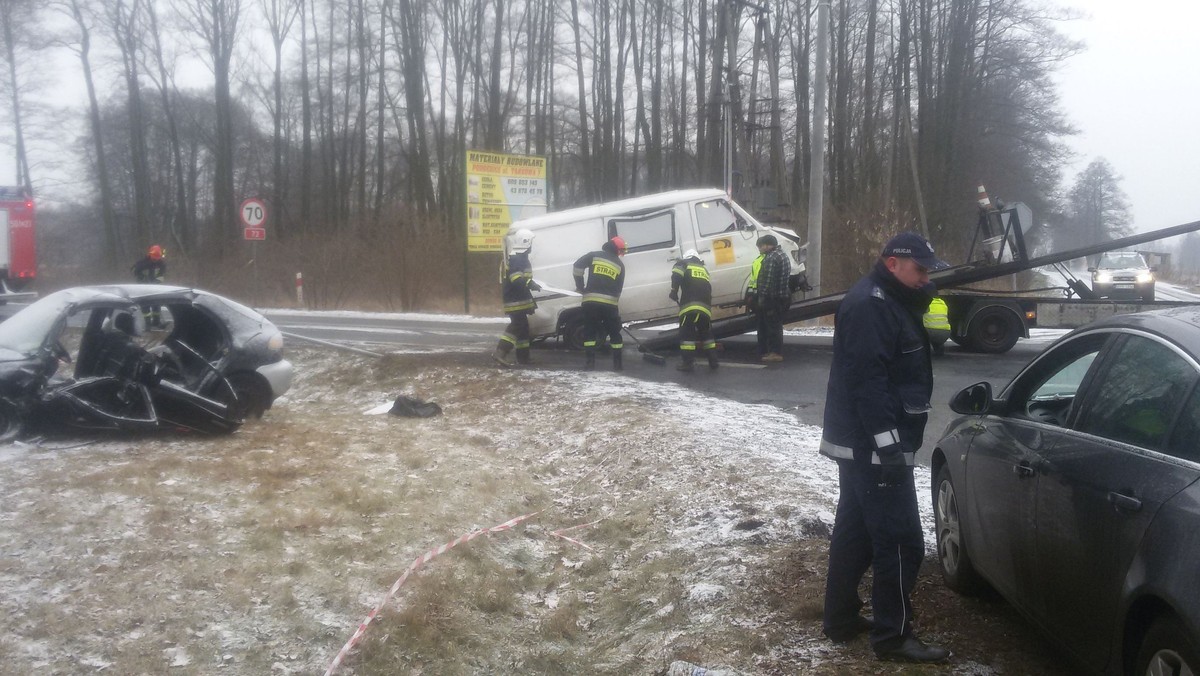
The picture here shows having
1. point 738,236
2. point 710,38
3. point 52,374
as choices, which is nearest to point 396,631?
point 52,374

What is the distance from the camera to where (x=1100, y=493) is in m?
3.38

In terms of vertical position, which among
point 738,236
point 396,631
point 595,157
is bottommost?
point 396,631

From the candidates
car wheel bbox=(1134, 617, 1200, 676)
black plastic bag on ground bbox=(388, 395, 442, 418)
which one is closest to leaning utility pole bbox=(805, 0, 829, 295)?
black plastic bag on ground bbox=(388, 395, 442, 418)

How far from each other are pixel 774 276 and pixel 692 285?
4.69 feet

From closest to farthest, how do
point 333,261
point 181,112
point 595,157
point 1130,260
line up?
1. point 1130,260
2. point 333,261
3. point 595,157
4. point 181,112

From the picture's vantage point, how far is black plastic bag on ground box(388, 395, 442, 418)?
10.9m

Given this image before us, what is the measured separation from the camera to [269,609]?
552 cm

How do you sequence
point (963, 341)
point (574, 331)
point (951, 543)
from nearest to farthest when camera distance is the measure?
point (951, 543) → point (963, 341) → point (574, 331)

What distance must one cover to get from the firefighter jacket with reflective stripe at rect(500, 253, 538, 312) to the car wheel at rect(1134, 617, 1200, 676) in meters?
10.8

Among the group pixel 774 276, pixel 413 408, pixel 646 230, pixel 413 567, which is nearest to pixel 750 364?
pixel 774 276

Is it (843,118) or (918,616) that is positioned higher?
(843,118)

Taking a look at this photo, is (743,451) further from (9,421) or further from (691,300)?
(9,421)

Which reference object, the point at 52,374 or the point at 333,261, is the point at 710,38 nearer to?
the point at 333,261

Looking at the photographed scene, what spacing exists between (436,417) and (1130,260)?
27673mm
